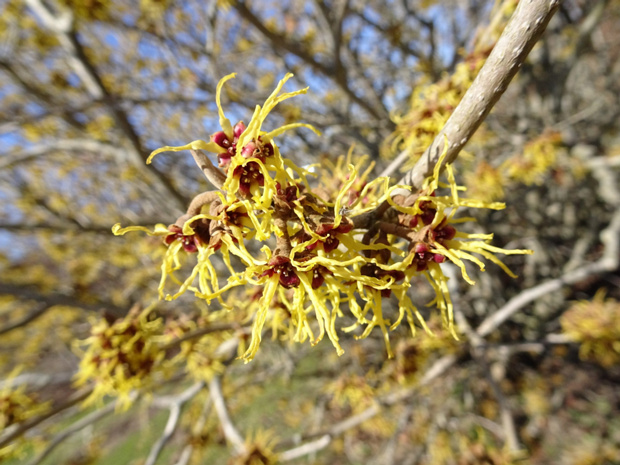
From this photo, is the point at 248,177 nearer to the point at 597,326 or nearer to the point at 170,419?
the point at 170,419

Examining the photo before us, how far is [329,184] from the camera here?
1.53m

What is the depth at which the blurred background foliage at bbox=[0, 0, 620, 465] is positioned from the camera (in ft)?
8.05

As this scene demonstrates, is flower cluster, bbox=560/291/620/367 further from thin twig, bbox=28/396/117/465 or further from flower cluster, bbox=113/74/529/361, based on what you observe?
thin twig, bbox=28/396/117/465

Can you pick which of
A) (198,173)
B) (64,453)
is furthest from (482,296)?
(64,453)

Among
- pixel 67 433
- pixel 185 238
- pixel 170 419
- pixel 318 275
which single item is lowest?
pixel 170 419

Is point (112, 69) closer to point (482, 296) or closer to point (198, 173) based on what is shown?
point (198, 173)

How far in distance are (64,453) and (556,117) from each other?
538 inches

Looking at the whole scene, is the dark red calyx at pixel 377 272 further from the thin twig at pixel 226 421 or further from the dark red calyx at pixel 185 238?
the thin twig at pixel 226 421

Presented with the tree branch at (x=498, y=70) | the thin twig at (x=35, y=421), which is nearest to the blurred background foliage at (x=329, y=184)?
the thin twig at (x=35, y=421)

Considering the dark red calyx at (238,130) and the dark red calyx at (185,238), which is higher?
the dark red calyx at (238,130)

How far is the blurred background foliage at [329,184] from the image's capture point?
2.46 m

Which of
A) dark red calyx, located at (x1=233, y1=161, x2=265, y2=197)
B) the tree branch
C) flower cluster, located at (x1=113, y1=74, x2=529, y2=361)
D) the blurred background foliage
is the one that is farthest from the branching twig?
the tree branch

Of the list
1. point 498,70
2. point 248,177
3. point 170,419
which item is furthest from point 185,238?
point 170,419

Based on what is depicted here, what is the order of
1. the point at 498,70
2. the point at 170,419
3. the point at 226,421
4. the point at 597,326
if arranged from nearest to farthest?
the point at 498,70 < the point at 226,421 < the point at 170,419 < the point at 597,326
